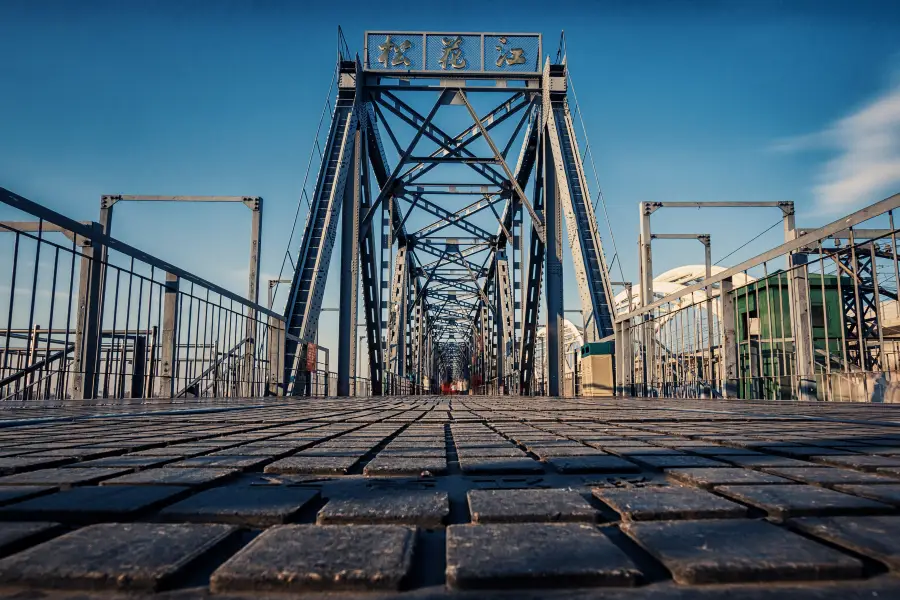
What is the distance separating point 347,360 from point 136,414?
1024 centimetres

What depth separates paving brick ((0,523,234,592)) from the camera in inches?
35.5

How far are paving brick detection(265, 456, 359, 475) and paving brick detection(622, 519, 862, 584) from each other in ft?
3.40

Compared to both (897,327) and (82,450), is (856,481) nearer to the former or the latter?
(82,450)

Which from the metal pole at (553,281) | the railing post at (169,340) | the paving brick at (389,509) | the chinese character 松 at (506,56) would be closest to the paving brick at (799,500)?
the paving brick at (389,509)

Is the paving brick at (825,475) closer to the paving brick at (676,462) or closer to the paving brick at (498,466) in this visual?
the paving brick at (676,462)

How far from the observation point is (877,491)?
152 cm

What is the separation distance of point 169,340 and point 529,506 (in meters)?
7.95

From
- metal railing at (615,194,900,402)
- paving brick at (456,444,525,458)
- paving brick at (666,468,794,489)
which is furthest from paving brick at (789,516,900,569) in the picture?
metal railing at (615,194,900,402)

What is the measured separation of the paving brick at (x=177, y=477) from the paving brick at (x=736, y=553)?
115 cm

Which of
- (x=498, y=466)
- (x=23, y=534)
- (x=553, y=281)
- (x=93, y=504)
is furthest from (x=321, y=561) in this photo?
(x=553, y=281)

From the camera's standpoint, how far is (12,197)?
178 inches

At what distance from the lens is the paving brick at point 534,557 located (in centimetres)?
90

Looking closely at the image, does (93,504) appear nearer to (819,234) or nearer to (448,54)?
(819,234)

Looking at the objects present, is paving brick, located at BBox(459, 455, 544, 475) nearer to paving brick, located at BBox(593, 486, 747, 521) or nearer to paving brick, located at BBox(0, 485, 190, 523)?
paving brick, located at BBox(593, 486, 747, 521)
